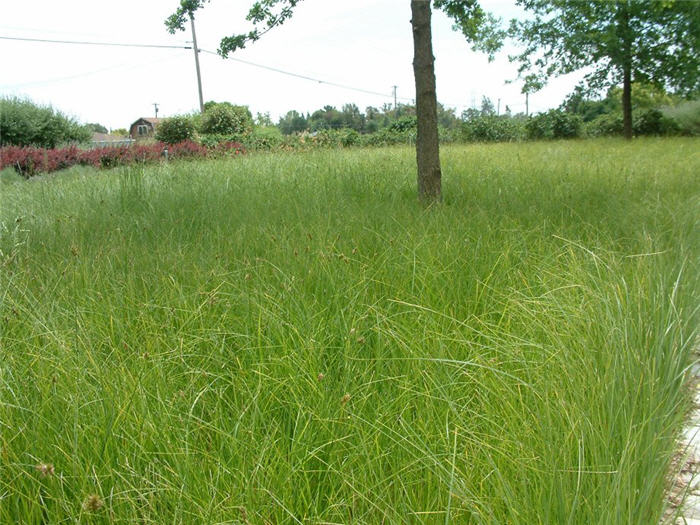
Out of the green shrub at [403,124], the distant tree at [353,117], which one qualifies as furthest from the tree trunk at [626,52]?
the distant tree at [353,117]

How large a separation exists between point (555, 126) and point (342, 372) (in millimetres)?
24139

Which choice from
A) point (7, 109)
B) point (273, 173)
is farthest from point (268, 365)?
point (7, 109)

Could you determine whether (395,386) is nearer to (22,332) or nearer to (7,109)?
(22,332)

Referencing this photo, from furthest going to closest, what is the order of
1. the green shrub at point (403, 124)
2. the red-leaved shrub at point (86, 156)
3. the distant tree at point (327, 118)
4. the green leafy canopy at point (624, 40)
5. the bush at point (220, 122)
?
1. the distant tree at point (327, 118)
2. the bush at point (220, 122)
3. the green shrub at point (403, 124)
4. the green leafy canopy at point (624, 40)
5. the red-leaved shrub at point (86, 156)

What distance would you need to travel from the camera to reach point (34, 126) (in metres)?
21.8

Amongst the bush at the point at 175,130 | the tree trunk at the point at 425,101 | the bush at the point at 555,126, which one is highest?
the bush at the point at 175,130

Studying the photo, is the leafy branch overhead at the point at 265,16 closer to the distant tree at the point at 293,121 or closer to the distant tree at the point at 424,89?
the distant tree at the point at 424,89

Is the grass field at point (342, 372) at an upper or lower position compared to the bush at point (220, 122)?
lower

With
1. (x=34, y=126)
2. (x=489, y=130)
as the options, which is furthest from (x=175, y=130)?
(x=489, y=130)

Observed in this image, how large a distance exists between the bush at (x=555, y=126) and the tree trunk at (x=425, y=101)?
1982cm

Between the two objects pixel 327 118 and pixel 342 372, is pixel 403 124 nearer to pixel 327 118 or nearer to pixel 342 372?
pixel 342 372

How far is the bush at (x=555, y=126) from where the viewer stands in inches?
925

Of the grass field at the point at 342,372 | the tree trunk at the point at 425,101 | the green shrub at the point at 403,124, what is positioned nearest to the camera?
the grass field at the point at 342,372

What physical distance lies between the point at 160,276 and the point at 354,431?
1.72 meters
